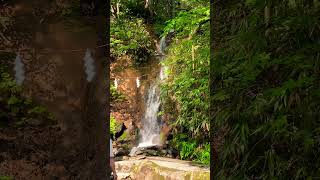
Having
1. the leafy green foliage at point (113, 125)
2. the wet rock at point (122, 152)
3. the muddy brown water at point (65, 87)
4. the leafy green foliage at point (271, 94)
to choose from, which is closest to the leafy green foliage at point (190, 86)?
the wet rock at point (122, 152)

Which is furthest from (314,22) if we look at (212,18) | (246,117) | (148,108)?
(148,108)

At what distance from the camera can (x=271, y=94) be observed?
7.04ft

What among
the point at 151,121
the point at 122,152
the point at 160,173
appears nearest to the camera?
the point at 160,173

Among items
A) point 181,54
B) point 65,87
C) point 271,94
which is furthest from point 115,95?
point 271,94

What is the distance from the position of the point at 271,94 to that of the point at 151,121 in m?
12.0

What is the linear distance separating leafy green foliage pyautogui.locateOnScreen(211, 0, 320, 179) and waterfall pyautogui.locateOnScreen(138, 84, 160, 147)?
11.0m

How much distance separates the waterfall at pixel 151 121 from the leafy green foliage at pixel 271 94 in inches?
433

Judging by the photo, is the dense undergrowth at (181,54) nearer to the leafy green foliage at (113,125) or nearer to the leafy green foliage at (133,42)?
the leafy green foliage at (133,42)

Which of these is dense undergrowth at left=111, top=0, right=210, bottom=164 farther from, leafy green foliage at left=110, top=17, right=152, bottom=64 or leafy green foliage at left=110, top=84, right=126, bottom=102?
leafy green foliage at left=110, top=84, right=126, bottom=102

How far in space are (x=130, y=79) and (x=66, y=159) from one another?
11357 mm

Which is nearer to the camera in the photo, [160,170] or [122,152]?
[160,170]

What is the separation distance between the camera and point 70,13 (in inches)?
138

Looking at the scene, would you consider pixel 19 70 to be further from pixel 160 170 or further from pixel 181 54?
pixel 181 54

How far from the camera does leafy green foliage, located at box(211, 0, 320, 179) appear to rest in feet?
6.46
